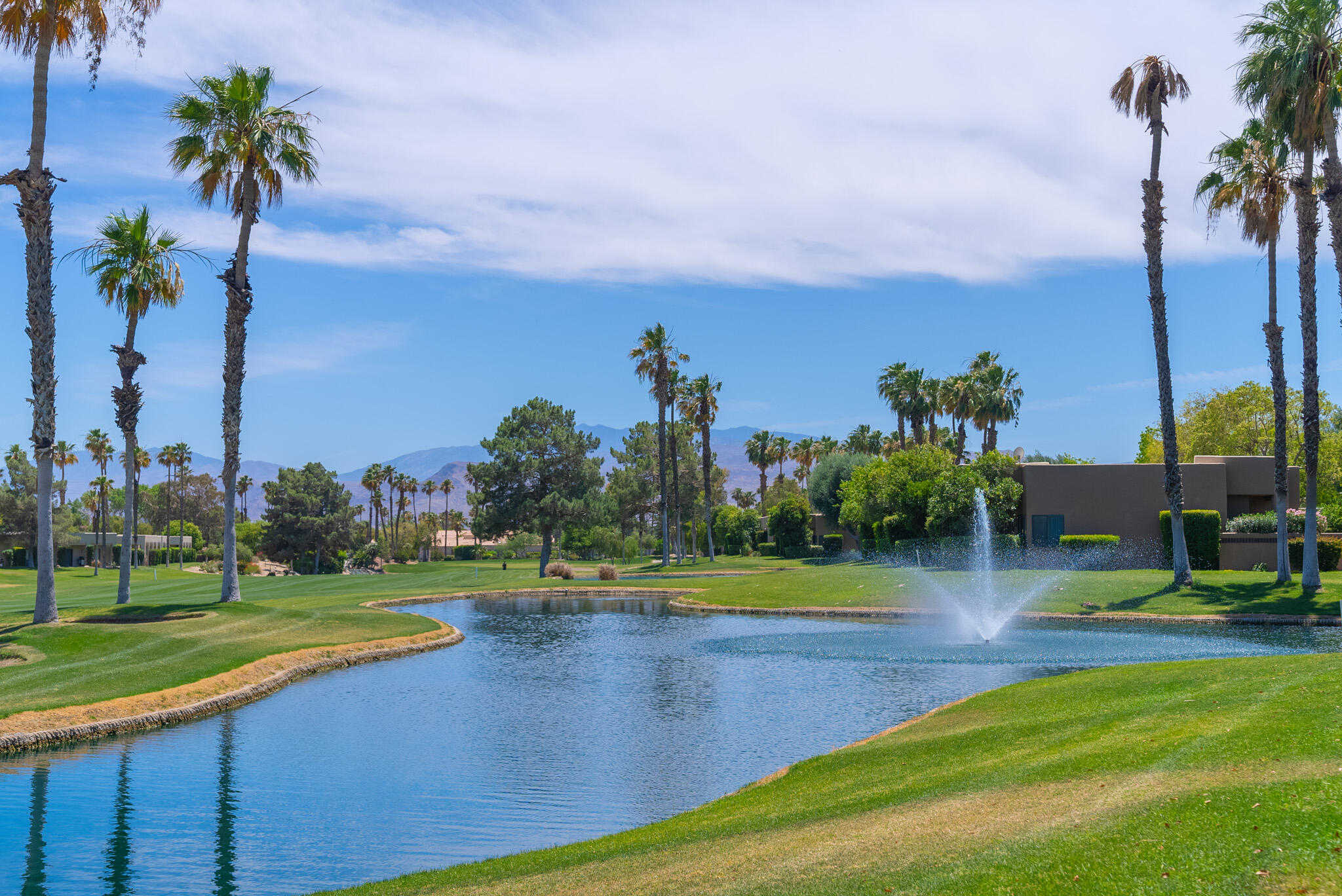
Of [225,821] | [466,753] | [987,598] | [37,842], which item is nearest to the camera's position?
[37,842]

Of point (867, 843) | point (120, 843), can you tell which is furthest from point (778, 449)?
point (867, 843)

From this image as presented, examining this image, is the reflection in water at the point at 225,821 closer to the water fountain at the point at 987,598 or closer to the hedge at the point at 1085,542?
the water fountain at the point at 987,598

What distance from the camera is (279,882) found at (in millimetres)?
10438

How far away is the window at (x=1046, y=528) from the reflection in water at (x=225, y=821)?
4237cm

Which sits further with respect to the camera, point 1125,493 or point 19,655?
point 1125,493

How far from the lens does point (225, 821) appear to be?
12633 mm

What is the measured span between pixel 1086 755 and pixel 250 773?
39.2 ft

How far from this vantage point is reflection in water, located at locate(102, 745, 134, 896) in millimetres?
10385

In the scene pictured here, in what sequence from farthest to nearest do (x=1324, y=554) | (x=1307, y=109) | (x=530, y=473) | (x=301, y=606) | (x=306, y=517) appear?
(x=306, y=517), (x=530, y=473), (x=301, y=606), (x=1324, y=554), (x=1307, y=109)

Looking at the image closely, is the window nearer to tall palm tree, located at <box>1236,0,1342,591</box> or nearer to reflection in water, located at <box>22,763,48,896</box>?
tall palm tree, located at <box>1236,0,1342,591</box>

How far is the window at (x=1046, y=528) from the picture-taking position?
5038 cm

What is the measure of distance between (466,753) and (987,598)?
26589 mm

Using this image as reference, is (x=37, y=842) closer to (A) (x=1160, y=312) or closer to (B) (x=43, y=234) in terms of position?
(B) (x=43, y=234)

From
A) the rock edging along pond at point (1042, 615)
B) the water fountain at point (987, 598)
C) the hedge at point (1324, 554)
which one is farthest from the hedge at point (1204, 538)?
the rock edging along pond at point (1042, 615)
